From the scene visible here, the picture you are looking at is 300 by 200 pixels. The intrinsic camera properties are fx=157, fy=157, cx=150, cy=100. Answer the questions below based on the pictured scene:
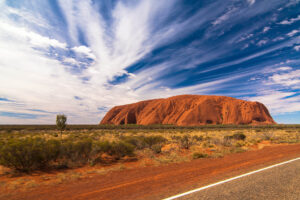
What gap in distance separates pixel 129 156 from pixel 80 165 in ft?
10.8

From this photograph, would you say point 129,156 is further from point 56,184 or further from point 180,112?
point 180,112

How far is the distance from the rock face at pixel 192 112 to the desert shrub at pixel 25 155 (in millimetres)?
77662

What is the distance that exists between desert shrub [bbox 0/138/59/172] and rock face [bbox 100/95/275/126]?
7766cm

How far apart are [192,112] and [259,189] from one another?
275 feet

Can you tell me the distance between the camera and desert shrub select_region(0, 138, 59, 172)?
24.0ft

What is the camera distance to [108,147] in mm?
10273

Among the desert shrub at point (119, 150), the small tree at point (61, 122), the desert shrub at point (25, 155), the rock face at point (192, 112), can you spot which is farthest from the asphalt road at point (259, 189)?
the rock face at point (192, 112)

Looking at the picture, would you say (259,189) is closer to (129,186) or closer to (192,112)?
(129,186)

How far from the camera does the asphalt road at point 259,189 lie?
414 centimetres

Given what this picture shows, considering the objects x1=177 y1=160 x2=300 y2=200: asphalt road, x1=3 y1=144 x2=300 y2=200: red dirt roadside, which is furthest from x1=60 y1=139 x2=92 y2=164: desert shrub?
x1=177 y1=160 x2=300 y2=200: asphalt road

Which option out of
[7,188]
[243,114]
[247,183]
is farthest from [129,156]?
[243,114]

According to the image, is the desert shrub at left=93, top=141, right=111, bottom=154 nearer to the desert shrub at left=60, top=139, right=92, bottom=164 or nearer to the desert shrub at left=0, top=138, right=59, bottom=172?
the desert shrub at left=60, top=139, right=92, bottom=164

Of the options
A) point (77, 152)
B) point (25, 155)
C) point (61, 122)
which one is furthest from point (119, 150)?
point (61, 122)

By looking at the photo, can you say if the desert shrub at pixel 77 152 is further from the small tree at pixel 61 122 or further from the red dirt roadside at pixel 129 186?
the small tree at pixel 61 122
